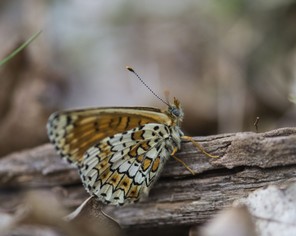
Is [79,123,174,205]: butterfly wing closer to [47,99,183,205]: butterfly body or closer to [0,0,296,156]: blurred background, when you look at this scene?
[47,99,183,205]: butterfly body

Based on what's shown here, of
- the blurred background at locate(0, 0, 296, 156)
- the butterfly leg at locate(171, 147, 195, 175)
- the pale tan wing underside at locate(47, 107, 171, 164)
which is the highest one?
the pale tan wing underside at locate(47, 107, 171, 164)

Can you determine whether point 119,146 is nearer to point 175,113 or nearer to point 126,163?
point 126,163

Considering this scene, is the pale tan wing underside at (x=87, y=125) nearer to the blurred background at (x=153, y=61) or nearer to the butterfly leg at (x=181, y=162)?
the butterfly leg at (x=181, y=162)

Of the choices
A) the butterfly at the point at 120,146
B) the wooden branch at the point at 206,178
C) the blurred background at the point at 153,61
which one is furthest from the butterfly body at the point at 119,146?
the blurred background at the point at 153,61

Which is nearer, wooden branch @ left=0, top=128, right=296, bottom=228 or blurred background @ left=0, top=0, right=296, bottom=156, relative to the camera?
wooden branch @ left=0, top=128, right=296, bottom=228

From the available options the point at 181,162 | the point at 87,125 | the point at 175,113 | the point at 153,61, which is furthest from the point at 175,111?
the point at 153,61

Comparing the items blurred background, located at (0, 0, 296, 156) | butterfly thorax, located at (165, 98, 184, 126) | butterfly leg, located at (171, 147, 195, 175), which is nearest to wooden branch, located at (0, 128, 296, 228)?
butterfly leg, located at (171, 147, 195, 175)

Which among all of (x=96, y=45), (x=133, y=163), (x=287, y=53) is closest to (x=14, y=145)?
(x=133, y=163)
